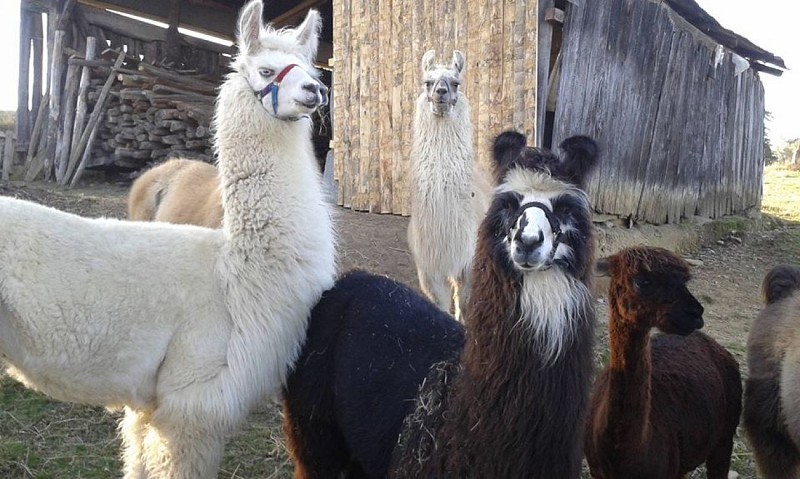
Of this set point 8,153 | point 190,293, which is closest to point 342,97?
point 190,293

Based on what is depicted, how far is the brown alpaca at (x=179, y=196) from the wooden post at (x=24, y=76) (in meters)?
10.1

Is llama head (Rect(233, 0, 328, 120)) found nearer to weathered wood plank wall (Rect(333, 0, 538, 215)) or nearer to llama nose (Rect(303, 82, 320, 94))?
llama nose (Rect(303, 82, 320, 94))

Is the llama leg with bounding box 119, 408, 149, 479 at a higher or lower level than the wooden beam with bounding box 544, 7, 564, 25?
lower

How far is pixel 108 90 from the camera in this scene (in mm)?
14406

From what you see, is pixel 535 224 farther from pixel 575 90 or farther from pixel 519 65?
pixel 575 90

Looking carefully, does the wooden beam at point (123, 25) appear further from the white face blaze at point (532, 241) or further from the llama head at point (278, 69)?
the white face blaze at point (532, 241)

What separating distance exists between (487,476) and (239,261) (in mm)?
1580

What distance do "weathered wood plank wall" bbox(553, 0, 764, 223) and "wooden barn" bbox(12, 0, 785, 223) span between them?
0.02 m

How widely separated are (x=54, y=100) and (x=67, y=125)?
64 centimetres

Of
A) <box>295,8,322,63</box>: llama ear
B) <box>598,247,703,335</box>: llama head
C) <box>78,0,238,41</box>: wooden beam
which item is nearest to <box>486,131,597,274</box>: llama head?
<box>598,247,703,335</box>: llama head

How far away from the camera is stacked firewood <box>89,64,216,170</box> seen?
13.6 meters

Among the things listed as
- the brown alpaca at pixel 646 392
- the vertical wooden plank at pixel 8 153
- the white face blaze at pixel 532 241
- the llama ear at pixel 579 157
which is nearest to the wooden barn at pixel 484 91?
the vertical wooden plank at pixel 8 153

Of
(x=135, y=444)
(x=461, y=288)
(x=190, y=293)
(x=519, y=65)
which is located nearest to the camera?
(x=190, y=293)

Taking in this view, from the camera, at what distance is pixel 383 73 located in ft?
32.5
